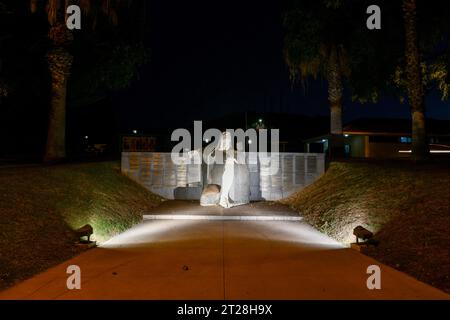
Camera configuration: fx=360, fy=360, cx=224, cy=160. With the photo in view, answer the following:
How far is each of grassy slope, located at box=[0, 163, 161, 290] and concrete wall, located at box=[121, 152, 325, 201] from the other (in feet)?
4.38

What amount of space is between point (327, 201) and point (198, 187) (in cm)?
591

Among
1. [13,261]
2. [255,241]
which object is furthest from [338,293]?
[13,261]

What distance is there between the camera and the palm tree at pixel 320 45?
19078 mm

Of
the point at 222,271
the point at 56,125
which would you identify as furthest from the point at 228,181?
the point at 56,125

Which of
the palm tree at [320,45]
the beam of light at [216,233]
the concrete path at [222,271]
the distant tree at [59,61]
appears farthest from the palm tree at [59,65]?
the palm tree at [320,45]

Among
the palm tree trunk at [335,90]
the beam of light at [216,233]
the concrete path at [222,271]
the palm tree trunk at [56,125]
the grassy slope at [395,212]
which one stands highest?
the palm tree trunk at [335,90]

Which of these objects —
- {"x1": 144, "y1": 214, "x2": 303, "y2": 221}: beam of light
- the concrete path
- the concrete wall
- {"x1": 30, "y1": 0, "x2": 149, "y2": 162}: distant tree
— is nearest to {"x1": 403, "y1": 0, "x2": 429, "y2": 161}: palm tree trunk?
the concrete wall

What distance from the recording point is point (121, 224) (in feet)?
31.9

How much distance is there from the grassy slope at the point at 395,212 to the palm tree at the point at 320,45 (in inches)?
309

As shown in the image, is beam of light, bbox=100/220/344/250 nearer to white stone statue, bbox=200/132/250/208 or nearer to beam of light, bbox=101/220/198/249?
beam of light, bbox=101/220/198/249

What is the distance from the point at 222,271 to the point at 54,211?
488 centimetres

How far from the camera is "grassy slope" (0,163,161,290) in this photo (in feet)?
20.6

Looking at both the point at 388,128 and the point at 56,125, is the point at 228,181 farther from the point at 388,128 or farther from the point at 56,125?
the point at 388,128

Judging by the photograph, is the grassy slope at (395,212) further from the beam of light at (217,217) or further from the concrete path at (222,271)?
the beam of light at (217,217)
